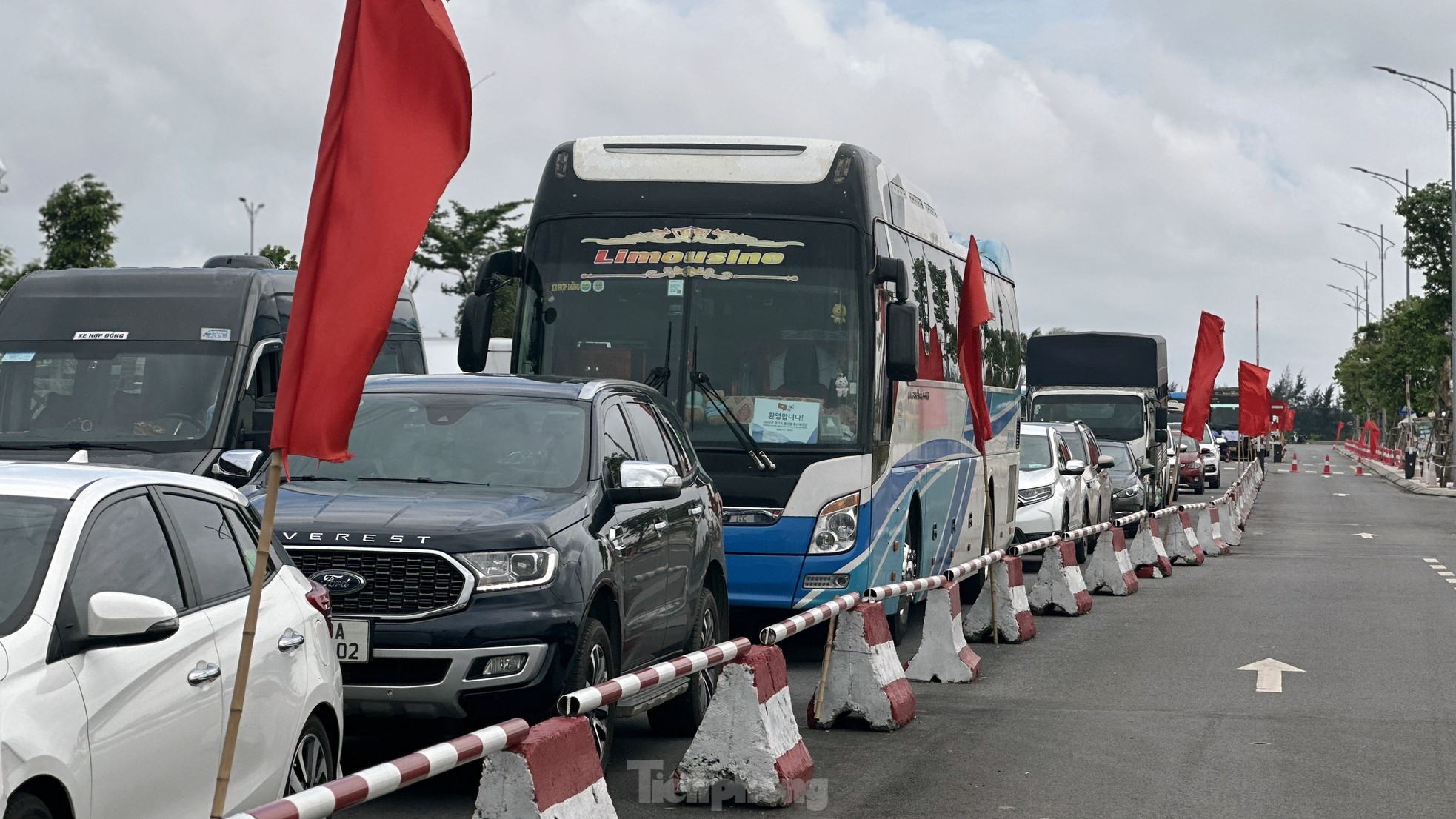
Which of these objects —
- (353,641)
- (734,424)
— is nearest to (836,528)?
(734,424)

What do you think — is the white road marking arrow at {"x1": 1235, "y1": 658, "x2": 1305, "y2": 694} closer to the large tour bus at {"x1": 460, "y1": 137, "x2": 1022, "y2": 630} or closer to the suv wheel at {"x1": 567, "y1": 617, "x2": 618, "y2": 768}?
the large tour bus at {"x1": 460, "y1": 137, "x2": 1022, "y2": 630}

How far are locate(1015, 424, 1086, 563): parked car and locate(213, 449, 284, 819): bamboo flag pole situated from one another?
59.0 feet

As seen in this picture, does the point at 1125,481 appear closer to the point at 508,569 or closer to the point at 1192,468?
the point at 1192,468

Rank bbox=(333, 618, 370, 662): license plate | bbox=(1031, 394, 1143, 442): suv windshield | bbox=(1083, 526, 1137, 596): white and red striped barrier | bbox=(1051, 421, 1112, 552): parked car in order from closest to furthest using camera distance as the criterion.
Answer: bbox=(333, 618, 370, 662): license plate < bbox=(1083, 526, 1137, 596): white and red striped barrier < bbox=(1051, 421, 1112, 552): parked car < bbox=(1031, 394, 1143, 442): suv windshield

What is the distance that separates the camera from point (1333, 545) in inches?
1141

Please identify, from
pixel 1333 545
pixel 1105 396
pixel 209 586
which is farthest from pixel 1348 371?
pixel 209 586

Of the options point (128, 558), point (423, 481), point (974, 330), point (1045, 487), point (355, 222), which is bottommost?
point (1045, 487)

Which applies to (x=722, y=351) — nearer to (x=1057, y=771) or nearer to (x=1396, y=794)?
(x=1057, y=771)

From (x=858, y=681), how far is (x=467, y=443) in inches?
96.3

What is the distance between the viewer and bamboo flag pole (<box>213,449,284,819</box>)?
4.90 metres

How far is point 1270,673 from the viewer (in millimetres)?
12633

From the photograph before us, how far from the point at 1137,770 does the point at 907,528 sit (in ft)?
18.2

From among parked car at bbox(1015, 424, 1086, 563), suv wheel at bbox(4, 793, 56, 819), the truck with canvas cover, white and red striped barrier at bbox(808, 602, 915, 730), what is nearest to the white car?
suv wheel at bbox(4, 793, 56, 819)

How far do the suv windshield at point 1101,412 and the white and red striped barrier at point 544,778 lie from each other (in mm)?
32567
